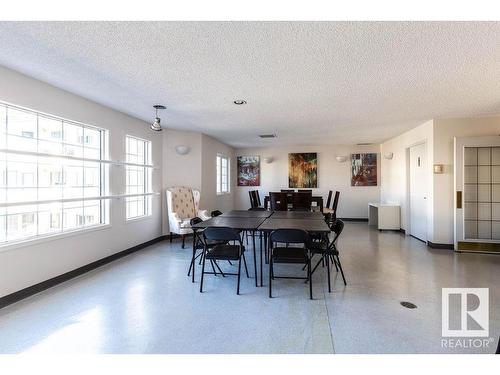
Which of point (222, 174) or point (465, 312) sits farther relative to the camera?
point (222, 174)

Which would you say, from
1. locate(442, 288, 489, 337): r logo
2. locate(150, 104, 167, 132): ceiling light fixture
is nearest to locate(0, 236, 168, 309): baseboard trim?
locate(150, 104, 167, 132): ceiling light fixture

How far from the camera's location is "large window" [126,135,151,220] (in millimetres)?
5023

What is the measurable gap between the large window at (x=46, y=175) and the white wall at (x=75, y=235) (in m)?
0.14

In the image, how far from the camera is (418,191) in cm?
600

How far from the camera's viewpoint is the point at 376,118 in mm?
4953

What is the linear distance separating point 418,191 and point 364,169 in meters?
2.70

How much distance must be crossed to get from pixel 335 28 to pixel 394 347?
2.51 meters

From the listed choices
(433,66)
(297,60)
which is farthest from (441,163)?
(297,60)

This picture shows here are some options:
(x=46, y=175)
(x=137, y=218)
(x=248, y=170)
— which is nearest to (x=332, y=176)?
(x=248, y=170)

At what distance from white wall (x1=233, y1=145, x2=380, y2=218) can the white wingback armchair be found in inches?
150

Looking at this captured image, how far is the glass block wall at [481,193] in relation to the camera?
4.86 m

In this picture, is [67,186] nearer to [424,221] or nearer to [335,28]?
[335,28]

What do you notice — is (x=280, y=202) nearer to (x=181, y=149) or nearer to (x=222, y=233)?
(x=181, y=149)

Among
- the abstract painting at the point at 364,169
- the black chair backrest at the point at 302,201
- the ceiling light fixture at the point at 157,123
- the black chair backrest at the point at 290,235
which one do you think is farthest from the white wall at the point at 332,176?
the black chair backrest at the point at 290,235
